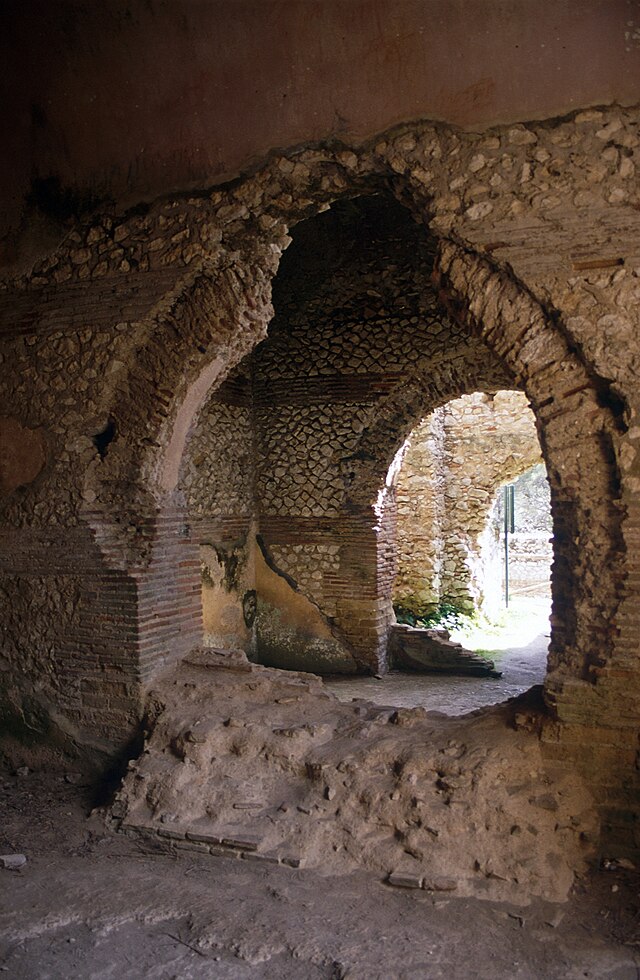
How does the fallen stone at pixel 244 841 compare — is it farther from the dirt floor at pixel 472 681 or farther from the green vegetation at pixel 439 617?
the green vegetation at pixel 439 617

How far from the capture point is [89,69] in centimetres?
509

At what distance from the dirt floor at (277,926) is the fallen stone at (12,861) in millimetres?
28

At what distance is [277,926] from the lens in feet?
11.0

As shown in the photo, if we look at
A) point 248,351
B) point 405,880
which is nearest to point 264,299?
point 248,351

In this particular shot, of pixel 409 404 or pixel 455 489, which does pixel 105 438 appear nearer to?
pixel 409 404

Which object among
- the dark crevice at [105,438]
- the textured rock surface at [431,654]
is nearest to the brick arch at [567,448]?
the dark crevice at [105,438]

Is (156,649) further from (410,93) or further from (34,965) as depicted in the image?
(410,93)

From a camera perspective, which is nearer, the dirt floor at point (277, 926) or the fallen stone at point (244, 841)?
the dirt floor at point (277, 926)

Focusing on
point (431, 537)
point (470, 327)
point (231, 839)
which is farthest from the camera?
point (431, 537)

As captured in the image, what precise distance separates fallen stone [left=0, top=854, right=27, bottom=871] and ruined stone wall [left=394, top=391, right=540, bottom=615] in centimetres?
678

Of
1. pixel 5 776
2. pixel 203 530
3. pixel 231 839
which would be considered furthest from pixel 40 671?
pixel 203 530

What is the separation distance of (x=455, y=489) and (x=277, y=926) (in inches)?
317

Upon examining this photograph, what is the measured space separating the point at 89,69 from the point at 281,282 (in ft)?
11.1

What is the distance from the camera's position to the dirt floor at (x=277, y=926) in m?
3.07
